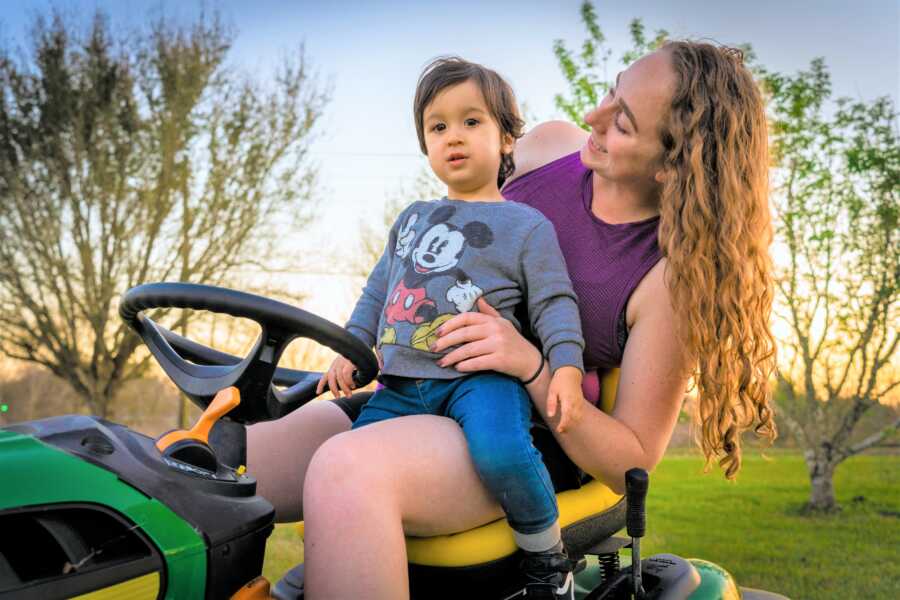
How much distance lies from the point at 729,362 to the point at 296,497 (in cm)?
102

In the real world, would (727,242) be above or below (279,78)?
below

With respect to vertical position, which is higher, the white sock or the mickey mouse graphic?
the mickey mouse graphic

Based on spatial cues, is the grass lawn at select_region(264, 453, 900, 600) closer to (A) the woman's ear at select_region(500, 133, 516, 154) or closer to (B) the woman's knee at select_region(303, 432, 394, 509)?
(A) the woman's ear at select_region(500, 133, 516, 154)

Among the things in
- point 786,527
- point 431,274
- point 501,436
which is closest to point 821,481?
point 786,527

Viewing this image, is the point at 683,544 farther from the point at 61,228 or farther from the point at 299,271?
the point at 61,228

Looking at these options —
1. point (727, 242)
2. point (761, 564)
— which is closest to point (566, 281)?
point (727, 242)

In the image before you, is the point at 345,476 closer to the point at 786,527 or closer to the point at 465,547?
the point at 465,547

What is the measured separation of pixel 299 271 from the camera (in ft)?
42.7

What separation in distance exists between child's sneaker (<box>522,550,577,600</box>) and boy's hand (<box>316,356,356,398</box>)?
56cm

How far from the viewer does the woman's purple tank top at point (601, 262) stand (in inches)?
79.7

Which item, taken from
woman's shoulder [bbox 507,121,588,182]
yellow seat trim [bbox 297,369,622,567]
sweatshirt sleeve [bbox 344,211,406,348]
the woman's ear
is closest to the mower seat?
yellow seat trim [bbox 297,369,622,567]

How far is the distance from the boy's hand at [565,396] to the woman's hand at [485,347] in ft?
0.23

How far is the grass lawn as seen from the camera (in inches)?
267

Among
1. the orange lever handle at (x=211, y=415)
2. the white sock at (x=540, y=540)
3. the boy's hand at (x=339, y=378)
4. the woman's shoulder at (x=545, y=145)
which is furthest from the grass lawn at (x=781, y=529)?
the orange lever handle at (x=211, y=415)
